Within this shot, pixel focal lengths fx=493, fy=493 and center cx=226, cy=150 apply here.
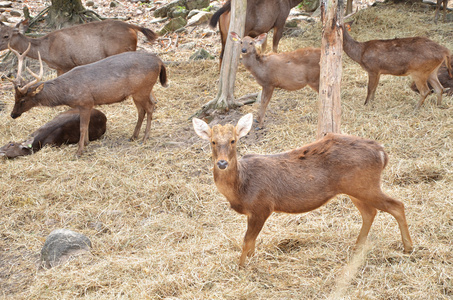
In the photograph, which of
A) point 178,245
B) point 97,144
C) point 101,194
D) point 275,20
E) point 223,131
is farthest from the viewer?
point 275,20

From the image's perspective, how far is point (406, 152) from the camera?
6887 mm

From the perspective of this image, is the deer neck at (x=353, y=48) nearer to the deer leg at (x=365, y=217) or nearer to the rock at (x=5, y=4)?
the deer leg at (x=365, y=217)

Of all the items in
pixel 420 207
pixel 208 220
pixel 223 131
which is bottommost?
pixel 208 220

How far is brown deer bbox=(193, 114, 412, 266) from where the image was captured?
171 inches

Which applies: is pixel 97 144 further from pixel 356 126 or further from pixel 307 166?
pixel 307 166

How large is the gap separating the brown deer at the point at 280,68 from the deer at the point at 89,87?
1.66 m

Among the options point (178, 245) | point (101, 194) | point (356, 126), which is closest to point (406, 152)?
point (356, 126)

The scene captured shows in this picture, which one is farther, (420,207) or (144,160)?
(144,160)

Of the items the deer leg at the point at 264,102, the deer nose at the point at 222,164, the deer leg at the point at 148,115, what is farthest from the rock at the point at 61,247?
the deer leg at the point at 264,102

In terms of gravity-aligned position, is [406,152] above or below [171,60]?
above

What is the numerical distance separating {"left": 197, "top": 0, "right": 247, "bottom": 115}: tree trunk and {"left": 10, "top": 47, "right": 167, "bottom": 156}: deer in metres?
1.18

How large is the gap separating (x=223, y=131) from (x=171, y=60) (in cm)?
872

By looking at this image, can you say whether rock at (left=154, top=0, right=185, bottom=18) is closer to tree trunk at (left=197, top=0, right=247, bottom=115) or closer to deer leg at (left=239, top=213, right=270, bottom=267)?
tree trunk at (left=197, top=0, right=247, bottom=115)

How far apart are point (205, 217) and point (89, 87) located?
140 inches
